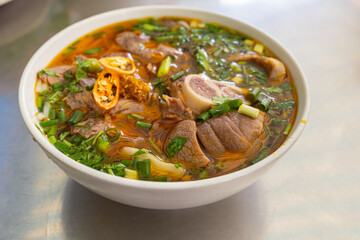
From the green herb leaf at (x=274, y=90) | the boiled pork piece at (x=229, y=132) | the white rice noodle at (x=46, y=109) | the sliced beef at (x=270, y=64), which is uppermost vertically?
the sliced beef at (x=270, y=64)

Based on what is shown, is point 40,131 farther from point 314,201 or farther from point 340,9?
point 340,9

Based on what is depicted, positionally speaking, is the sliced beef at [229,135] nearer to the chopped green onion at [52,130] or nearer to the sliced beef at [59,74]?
the chopped green onion at [52,130]

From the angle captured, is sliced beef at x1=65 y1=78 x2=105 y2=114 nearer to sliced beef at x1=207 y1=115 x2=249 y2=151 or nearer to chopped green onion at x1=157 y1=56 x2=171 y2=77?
chopped green onion at x1=157 y1=56 x2=171 y2=77

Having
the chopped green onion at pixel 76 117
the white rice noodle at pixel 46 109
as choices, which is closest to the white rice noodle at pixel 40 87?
the white rice noodle at pixel 46 109

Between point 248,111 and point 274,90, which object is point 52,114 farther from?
point 274,90

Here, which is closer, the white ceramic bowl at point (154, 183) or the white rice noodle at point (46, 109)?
the white ceramic bowl at point (154, 183)

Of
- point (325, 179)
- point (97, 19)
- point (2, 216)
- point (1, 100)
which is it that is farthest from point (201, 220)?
point (1, 100)

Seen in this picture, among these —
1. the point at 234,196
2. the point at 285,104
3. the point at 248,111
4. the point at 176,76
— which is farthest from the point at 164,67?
the point at 234,196
